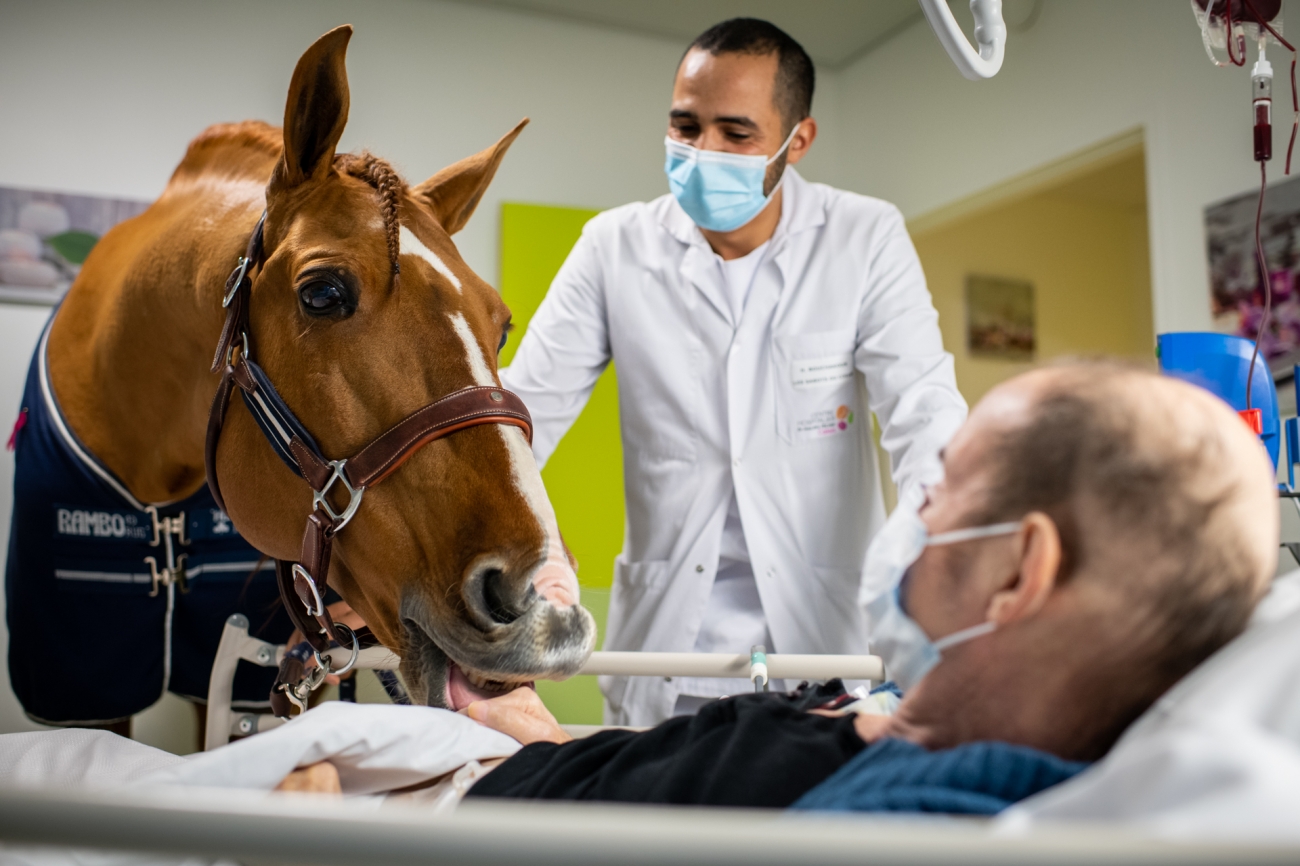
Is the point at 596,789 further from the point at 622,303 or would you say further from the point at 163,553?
the point at 622,303

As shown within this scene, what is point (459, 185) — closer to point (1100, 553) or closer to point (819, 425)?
point (819, 425)

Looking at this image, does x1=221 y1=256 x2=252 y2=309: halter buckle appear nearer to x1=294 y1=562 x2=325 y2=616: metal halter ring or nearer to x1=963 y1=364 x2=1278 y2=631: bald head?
x1=294 y1=562 x2=325 y2=616: metal halter ring

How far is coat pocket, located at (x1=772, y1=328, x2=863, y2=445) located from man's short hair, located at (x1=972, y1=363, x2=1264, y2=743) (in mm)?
1182

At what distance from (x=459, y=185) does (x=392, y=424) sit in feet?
1.74

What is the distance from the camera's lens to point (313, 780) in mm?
983

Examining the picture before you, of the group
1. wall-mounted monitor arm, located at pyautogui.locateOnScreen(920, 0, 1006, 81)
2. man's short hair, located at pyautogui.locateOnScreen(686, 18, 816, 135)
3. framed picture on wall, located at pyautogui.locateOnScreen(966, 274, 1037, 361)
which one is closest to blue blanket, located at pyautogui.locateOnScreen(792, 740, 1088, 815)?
wall-mounted monitor arm, located at pyautogui.locateOnScreen(920, 0, 1006, 81)

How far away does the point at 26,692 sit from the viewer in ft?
5.52

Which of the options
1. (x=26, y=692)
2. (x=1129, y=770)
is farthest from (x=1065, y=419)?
(x=26, y=692)

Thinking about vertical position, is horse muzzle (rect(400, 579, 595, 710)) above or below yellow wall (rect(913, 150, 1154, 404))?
below

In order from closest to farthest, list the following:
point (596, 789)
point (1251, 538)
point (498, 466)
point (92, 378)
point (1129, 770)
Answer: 1. point (1129, 770)
2. point (1251, 538)
3. point (596, 789)
4. point (498, 466)
5. point (92, 378)

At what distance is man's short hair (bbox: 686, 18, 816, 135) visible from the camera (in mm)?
1954

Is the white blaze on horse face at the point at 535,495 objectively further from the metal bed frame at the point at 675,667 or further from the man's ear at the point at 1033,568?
the man's ear at the point at 1033,568

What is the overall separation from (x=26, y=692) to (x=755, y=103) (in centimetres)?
167

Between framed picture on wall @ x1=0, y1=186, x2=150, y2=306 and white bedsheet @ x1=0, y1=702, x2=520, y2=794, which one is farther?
framed picture on wall @ x1=0, y1=186, x2=150, y2=306
